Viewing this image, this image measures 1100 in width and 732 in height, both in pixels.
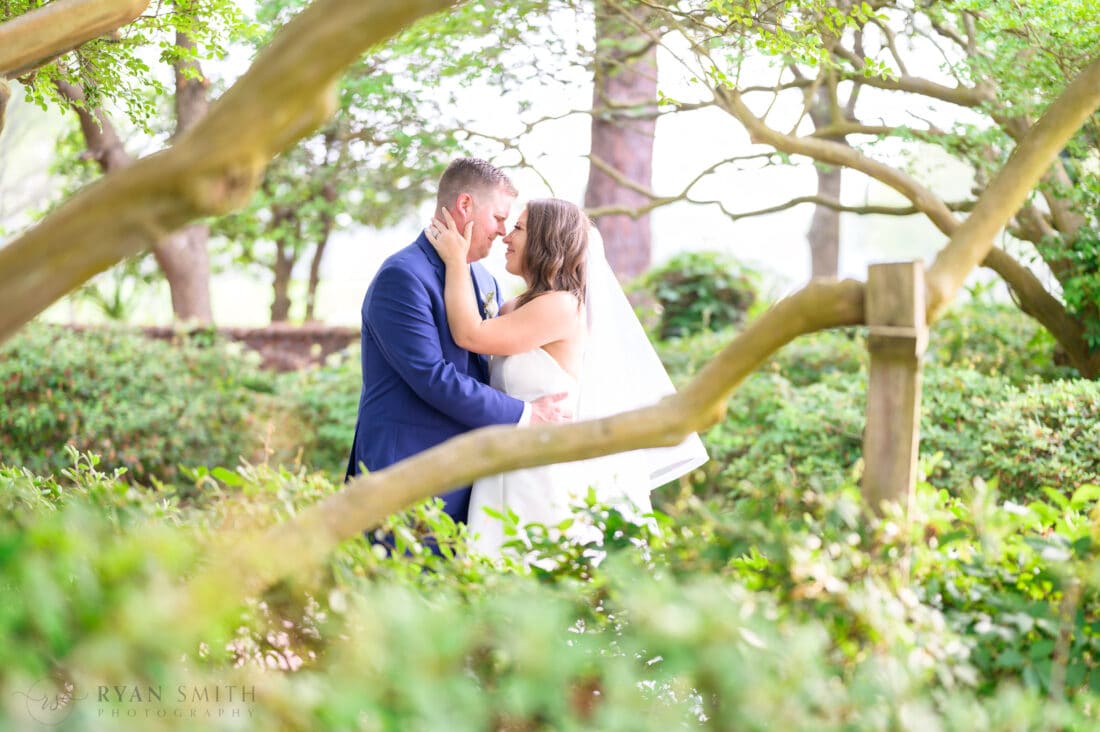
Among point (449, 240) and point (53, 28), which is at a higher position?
point (53, 28)

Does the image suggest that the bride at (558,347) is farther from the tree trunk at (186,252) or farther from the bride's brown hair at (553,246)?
the tree trunk at (186,252)

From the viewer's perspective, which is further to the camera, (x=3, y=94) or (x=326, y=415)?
(x=326, y=415)

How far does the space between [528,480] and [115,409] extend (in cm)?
578

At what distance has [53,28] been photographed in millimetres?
3363

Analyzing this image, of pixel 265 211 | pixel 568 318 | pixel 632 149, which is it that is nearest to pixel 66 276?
pixel 568 318

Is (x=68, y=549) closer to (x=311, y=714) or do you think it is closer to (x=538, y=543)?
(x=311, y=714)

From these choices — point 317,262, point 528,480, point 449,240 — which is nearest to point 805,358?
point 528,480

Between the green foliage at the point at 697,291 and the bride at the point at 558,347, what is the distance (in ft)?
19.2

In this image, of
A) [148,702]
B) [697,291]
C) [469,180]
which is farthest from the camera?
[697,291]

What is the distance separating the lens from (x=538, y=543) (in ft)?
8.42

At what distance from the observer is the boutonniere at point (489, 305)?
4.61m

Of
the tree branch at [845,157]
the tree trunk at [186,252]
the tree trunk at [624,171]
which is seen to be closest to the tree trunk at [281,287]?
the tree trunk at [186,252]

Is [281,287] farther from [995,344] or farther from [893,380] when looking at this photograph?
[893,380]

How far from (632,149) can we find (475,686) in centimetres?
1078
